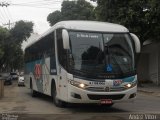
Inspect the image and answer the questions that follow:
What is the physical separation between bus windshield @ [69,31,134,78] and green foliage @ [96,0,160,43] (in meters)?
16.0

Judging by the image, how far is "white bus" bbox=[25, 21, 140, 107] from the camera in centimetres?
1531

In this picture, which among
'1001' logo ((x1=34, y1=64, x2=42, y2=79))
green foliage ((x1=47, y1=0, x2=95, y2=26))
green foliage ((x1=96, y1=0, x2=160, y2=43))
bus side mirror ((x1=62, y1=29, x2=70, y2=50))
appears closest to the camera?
bus side mirror ((x1=62, y1=29, x2=70, y2=50))

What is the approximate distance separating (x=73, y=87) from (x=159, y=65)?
2401 centimetres

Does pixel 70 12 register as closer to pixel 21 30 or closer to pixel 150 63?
pixel 21 30

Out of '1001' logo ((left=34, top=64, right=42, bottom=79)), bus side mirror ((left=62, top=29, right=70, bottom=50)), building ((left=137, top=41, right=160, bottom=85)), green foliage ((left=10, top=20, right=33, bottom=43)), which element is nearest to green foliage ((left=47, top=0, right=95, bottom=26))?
green foliage ((left=10, top=20, right=33, bottom=43))

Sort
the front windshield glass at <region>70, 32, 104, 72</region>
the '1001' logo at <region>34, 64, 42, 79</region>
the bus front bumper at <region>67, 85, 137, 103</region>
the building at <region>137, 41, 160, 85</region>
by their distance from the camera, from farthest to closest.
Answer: the building at <region>137, 41, 160, 85</region>, the '1001' logo at <region>34, 64, 42, 79</region>, the front windshield glass at <region>70, 32, 104, 72</region>, the bus front bumper at <region>67, 85, 137, 103</region>

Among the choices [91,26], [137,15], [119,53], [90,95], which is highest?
[137,15]

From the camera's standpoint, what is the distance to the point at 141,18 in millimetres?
32969

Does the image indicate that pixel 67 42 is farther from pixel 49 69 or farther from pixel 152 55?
pixel 152 55

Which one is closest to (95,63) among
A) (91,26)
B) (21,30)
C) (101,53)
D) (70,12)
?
(101,53)

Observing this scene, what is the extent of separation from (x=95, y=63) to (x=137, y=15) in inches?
717

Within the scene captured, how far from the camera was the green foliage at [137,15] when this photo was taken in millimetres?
32219

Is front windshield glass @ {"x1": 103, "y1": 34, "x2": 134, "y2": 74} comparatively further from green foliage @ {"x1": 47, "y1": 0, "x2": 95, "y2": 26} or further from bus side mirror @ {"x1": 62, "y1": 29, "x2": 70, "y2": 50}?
green foliage @ {"x1": 47, "y1": 0, "x2": 95, "y2": 26}

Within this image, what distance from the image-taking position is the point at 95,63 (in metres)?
15.5
